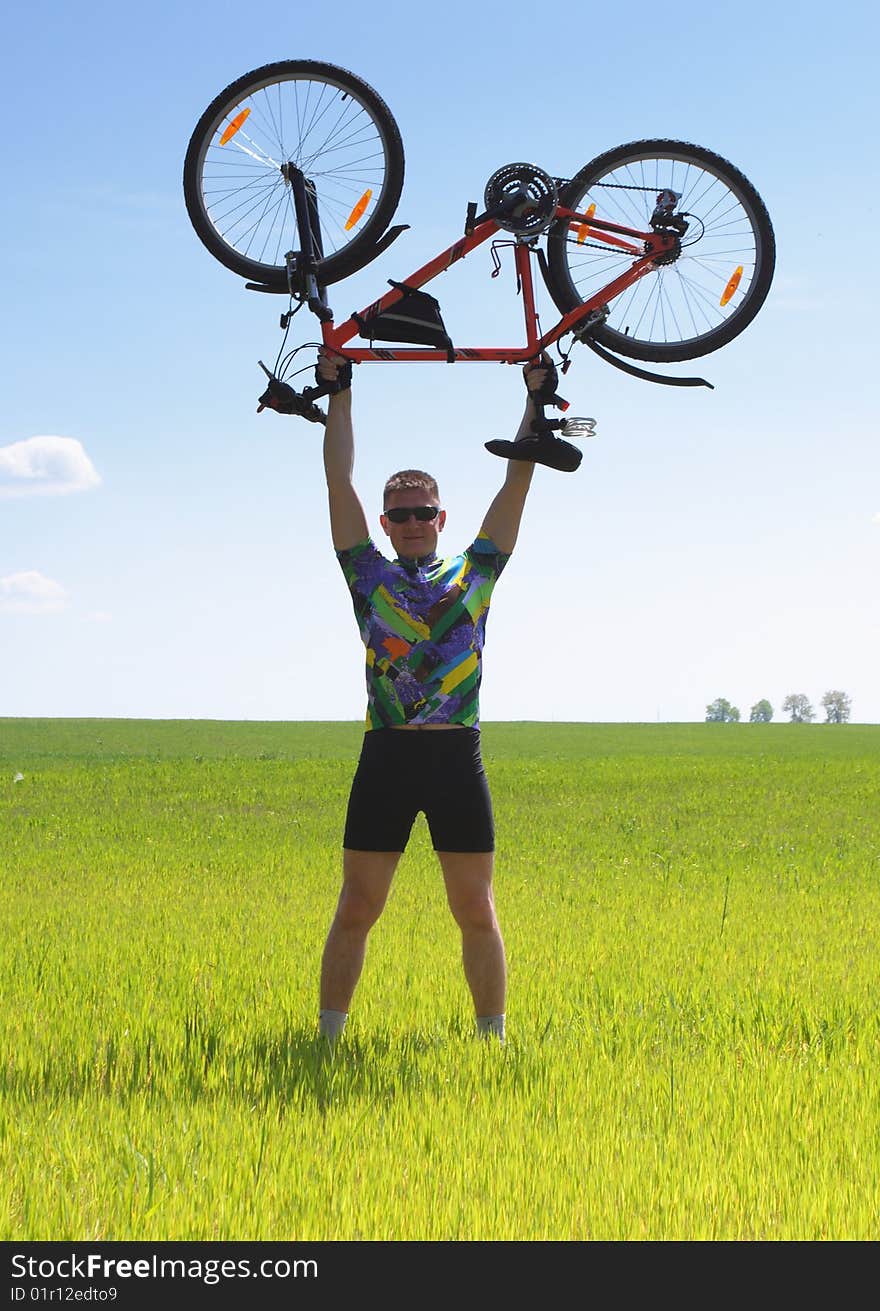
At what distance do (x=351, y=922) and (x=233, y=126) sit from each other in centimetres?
426

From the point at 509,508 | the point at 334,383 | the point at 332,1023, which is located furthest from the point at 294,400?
the point at 332,1023

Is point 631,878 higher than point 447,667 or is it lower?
lower

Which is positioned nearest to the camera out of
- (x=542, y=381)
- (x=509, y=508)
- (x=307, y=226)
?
(x=509, y=508)

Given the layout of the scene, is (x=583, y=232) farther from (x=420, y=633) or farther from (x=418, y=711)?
(x=418, y=711)

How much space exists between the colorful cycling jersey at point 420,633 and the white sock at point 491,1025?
145 centimetres

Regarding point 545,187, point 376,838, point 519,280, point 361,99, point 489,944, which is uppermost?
point 361,99

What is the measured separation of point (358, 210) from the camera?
659 cm

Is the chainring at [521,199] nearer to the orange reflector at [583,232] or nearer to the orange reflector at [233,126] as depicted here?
the orange reflector at [583,232]

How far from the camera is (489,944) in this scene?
572 cm

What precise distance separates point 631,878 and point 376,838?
764cm

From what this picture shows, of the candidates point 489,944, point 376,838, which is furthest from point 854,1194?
point 376,838

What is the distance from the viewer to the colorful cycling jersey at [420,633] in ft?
18.5

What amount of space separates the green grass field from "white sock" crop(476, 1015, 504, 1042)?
15cm
